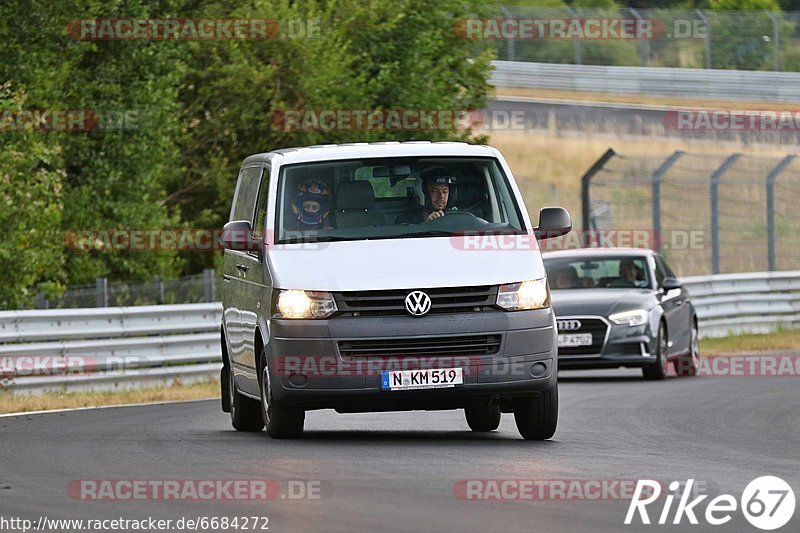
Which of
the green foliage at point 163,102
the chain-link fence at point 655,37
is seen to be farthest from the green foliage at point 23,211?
the chain-link fence at point 655,37

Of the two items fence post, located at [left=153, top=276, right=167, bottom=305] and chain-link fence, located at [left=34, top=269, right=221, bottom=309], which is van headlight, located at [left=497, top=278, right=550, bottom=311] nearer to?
chain-link fence, located at [left=34, top=269, right=221, bottom=309]

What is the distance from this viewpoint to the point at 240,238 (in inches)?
518

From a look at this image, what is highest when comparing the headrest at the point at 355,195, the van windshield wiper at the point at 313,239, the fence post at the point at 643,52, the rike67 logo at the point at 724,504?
the fence post at the point at 643,52

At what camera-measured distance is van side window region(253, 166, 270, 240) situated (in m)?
13.5

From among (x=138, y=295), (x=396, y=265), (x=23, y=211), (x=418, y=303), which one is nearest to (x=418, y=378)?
(x=418, y=303)

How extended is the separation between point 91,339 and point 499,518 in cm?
1354

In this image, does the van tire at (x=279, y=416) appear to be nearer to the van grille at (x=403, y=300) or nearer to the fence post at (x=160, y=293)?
the van grille at (x=403, y=300)

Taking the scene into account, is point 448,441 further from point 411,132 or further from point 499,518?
point 411,132

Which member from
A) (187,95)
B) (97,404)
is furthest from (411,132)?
(97,404)

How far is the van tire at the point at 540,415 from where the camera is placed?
1252cm

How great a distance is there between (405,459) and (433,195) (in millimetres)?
2574

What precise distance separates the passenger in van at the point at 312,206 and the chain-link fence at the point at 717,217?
1592cm

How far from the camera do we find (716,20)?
61281 mm

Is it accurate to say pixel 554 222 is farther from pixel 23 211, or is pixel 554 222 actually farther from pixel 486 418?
pixel 23 211
